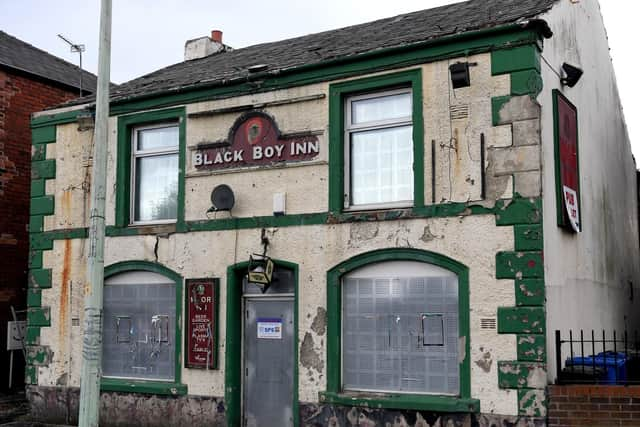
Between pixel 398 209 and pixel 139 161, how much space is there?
4.73 metres

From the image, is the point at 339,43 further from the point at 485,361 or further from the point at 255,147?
the point at 485,361

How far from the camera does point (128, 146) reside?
12.6 meters

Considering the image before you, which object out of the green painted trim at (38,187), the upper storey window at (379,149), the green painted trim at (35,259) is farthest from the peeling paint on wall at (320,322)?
the green painted trim at (38,187)

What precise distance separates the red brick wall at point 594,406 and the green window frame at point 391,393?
93 cm

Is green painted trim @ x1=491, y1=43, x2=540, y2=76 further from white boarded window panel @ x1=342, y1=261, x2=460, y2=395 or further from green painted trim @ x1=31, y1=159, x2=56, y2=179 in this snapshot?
green painted trim @ x1=31, y1=159, x2=56, y2=179

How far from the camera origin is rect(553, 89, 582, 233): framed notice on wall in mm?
9922

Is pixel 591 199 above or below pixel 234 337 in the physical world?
above

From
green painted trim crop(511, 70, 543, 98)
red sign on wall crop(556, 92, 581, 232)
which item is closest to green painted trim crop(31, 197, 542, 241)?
red sign on wall crop(556, 92, 581, 232)

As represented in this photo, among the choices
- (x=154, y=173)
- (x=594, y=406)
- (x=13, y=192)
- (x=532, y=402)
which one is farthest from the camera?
(x=13, y=192)

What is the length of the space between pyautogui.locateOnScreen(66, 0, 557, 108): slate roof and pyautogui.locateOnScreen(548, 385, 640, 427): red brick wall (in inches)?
176

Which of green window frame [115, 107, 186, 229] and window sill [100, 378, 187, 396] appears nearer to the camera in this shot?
window sill [100, 378, 187, 396]

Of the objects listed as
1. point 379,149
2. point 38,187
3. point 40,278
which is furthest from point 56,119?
→ point 379,149

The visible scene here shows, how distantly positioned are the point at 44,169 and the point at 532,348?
867 cm

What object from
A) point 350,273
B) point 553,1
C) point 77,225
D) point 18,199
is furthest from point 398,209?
point 18,199
